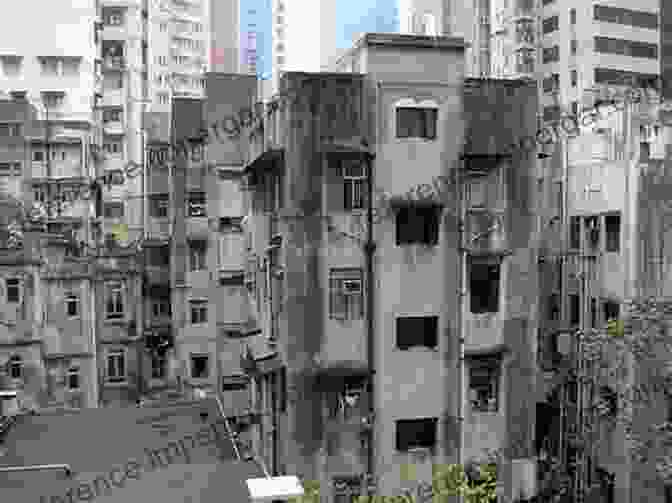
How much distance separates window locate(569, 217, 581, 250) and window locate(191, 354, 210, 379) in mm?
15882

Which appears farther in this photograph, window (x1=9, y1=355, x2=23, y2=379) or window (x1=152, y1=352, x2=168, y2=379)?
window (x1=152, y1=352, x2=168, y2=379)

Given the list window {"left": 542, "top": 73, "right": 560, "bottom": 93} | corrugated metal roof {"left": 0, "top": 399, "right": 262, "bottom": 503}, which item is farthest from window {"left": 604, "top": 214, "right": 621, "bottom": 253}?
window {"left": 542, "top": 73, "right": 560, "bottom": 93}

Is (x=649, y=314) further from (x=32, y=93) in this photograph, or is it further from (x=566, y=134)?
(x=32, y=93)

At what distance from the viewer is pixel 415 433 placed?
20453mm

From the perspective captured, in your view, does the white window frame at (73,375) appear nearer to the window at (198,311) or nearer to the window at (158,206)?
the window at (198,311)

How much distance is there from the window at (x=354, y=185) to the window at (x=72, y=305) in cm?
1739

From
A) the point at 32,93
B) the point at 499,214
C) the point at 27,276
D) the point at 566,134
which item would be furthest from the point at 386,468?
the point at 32,93

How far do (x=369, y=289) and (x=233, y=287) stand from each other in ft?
42.6

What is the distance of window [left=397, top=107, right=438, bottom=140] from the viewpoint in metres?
20.0

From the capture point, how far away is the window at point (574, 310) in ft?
91.4

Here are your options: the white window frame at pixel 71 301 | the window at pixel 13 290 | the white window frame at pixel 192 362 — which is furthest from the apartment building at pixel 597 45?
the window at pixel 13 290

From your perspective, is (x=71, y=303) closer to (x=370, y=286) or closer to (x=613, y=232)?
(x=370, y=286)

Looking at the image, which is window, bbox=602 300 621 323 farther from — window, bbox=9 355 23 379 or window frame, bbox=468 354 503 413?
window, bbox=9 355 23 379

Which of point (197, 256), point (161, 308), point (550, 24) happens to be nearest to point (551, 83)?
point (550, 24)
